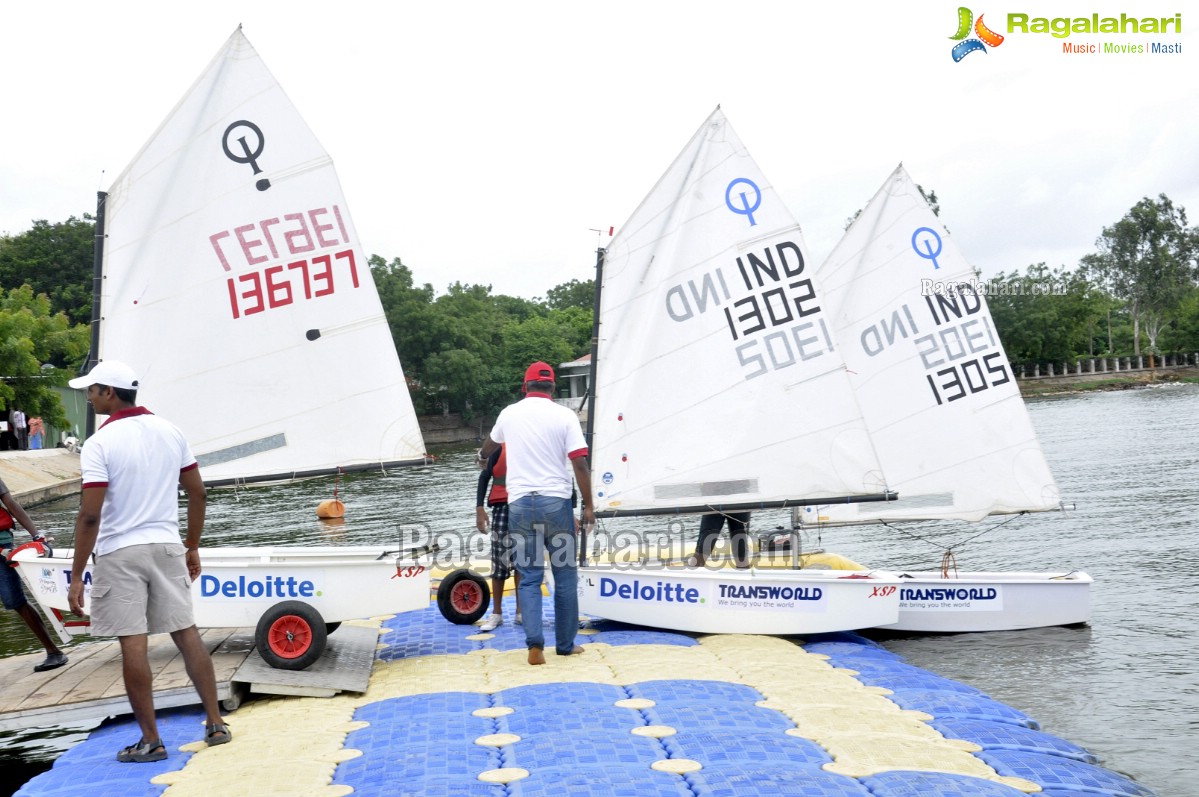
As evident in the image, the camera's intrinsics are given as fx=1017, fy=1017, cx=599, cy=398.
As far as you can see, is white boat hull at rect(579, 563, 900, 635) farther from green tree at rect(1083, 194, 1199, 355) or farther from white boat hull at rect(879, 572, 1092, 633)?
green tree at rect(1083, 194, 1199, 355)

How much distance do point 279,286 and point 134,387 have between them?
3501 millimetres

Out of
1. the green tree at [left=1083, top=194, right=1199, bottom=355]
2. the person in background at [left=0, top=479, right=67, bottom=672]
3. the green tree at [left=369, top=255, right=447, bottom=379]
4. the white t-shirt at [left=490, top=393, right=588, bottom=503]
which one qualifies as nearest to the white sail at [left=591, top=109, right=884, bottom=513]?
the white t-shirt at [left=490, top=393, right=588, bottom=503]

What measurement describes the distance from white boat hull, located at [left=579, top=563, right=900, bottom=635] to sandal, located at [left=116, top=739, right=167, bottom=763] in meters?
4.24

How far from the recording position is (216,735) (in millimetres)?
5742

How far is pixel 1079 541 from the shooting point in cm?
1864

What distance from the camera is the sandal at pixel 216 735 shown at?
5727 millimetres

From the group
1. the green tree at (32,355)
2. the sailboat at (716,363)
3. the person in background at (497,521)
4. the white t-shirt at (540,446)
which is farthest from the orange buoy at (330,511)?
the white t-shirt at (540,446)

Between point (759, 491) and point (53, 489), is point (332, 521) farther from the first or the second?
point (759, 491)

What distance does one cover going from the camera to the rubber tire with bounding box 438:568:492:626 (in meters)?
9.17

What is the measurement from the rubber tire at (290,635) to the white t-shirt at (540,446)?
1663mm

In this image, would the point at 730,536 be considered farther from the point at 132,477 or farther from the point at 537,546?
the point at 132,477

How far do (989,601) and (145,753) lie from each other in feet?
29.3

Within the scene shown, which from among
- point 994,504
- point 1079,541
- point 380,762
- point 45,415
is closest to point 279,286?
point 380,762

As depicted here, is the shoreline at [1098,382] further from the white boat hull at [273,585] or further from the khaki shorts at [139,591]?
the khaki shorts at [139,591]
